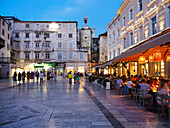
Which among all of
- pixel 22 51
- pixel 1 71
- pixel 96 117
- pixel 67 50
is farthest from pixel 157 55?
pixel 22 51

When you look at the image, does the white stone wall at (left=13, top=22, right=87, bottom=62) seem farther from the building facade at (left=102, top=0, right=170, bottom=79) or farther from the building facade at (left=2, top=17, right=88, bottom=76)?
the building facade at (left=102, top=0, right=170, bottom=79)

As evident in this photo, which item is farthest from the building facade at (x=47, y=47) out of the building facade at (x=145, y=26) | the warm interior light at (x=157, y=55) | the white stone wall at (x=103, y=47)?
the warm interior light at (x=157, y=55)

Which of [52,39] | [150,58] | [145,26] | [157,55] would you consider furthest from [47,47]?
[157,55]

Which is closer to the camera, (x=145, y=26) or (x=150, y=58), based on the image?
(x=150, y=58)

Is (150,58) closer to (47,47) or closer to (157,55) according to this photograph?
(157,55)

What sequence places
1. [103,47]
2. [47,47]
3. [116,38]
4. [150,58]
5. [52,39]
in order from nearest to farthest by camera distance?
1. [150,58]
2. [116,38]
3. [47,47]
4. [52,39]
5. [103,47]

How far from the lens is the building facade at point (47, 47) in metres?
42.5

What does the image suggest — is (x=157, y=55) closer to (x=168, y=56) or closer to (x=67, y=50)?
(x=168, y=56)

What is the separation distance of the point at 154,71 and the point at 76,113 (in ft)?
39.2

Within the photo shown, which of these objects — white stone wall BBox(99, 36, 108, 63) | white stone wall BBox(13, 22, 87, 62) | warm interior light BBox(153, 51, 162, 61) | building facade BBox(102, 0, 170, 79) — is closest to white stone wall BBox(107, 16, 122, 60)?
building facade BBox(102, 0, 170, 79)

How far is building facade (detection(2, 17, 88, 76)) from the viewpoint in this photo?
139 ft

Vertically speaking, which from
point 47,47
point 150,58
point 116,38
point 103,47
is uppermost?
point 103,47

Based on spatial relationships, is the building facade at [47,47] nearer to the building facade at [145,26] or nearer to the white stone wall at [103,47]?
the white stone wall at [103,47]

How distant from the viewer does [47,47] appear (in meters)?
43.1
